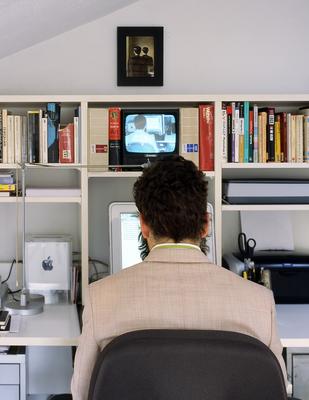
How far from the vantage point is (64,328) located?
A: 195cm

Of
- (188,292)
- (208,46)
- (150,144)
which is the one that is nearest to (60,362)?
(150,144)

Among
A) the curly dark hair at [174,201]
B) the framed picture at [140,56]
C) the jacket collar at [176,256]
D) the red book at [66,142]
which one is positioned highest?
the framed picture at [140,56]

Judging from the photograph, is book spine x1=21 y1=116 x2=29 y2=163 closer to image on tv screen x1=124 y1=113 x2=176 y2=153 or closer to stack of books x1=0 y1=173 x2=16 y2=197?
stack of books x1=0 y1=173 x2=16 y2=197

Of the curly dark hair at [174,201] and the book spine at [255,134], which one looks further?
the book spine at [255,134]

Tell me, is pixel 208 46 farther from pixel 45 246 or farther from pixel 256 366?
pixel 256 366

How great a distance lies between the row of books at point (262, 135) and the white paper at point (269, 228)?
0.33m

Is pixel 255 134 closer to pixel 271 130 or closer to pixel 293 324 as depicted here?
pixel 271 130

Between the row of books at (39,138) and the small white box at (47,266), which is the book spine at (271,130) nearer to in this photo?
the row of books at (39,138)

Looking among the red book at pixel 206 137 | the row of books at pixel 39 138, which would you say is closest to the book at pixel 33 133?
the row of books at pixel 39 138

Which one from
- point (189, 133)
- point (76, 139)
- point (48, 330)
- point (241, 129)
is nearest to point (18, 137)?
point (76, 139)

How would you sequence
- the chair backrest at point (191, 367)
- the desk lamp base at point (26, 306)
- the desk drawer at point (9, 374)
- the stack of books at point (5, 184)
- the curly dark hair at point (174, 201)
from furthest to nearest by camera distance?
the stack of books at point (5, 184)
the desk lamp base at point (26, 306)
the desk drawer at point (9, 374)
the curly dark hair at point (174, 201)
the chair backrest at point (191, 367)

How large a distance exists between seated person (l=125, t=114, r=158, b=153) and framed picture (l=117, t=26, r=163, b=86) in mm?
356

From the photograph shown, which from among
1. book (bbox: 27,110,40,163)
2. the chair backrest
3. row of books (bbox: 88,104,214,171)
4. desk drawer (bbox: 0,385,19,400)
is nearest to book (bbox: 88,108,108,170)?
row of books (bbox: 88,104,214,171)

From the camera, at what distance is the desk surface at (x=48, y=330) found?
5.99ft
